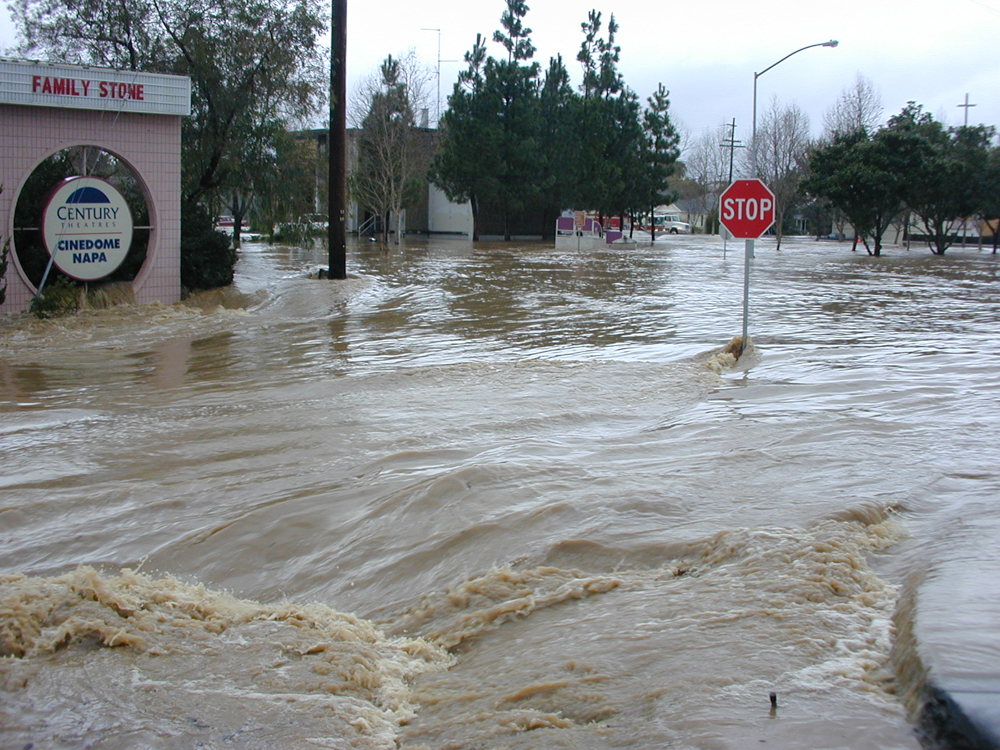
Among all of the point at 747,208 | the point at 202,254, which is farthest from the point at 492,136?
the point at 747,208

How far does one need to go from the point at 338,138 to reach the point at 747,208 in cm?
1293

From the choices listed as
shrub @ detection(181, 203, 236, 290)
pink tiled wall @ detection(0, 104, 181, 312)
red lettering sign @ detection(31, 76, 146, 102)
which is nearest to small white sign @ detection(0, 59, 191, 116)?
red lettering sign @ detection(31, 76, 146, 102)

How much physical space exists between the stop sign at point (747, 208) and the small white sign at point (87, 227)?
10798mm

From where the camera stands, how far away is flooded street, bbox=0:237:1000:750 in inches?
138

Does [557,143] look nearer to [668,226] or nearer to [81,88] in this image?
[81,88]

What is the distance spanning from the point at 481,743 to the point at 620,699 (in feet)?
1.96

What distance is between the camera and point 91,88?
15461 millimetres

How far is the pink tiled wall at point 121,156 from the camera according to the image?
14914 millimetres

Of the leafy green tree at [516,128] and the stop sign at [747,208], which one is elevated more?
the leafy green tree at [516,128]

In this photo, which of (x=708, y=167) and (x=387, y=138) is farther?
(x=708, y=167)

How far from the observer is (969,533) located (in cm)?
518

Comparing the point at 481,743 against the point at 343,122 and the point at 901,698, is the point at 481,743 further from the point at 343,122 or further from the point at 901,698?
the point at 343,122

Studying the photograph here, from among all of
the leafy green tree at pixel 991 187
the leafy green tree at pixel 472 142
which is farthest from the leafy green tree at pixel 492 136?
the leafy green tree at pixel 991 187

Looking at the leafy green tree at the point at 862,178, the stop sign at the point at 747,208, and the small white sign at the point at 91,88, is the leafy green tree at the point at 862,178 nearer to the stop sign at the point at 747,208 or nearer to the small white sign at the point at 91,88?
the stop sign at the point at 747,208
